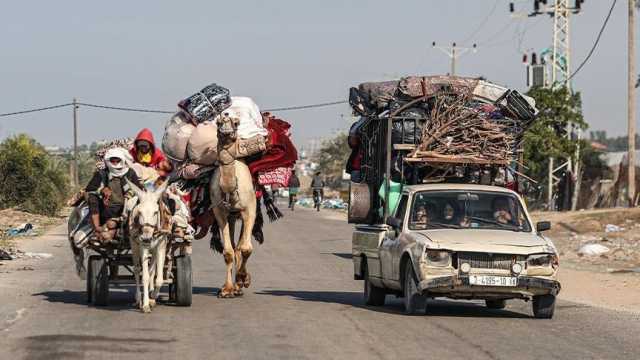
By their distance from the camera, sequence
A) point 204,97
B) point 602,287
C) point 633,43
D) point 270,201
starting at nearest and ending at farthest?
point 204,97
point 270,201
point 602,287
point 633,43

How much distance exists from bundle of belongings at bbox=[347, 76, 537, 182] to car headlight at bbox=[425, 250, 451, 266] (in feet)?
9.62

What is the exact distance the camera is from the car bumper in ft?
49.1

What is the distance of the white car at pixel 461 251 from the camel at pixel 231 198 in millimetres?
1953

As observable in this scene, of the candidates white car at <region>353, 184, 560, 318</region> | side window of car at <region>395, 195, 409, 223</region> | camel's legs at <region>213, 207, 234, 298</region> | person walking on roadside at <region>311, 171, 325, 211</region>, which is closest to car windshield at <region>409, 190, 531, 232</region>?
white car at <region>353, 184, 560, 318</region>

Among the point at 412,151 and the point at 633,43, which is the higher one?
the point at 633,43

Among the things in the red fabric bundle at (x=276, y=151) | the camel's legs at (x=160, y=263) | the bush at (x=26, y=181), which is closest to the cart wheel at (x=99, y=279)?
the camel's legs at (x=160, y=263)

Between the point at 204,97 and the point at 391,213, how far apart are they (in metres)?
3.25

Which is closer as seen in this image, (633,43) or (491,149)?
(491,149)

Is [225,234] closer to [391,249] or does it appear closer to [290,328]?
[391,249]

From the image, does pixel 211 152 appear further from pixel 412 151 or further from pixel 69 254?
pixel 69 254

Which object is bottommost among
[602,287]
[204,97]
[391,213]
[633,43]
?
[602,287]

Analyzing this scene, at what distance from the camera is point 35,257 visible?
2880 centimetres

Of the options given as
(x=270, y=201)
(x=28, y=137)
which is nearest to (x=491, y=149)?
(x=270, y=201)

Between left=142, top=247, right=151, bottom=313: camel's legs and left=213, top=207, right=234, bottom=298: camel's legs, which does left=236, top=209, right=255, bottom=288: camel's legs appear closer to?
left=213, top=207, right=234, bottom=298: camel's legs
